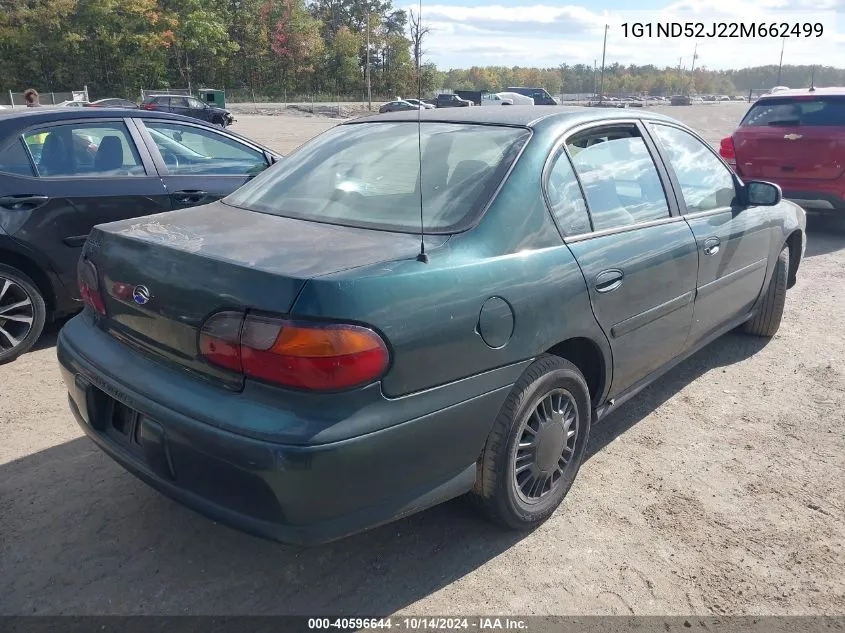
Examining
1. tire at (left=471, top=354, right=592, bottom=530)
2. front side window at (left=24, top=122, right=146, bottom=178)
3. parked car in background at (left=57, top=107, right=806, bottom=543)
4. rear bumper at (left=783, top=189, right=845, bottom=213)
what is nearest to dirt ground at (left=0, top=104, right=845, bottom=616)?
tire at (left=471, top=354, right=592, bottom=530)

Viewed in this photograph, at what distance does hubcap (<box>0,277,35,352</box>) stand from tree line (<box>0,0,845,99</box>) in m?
40.1

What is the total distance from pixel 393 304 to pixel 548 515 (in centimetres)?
131

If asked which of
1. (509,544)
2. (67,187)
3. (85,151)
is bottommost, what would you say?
(509,544)

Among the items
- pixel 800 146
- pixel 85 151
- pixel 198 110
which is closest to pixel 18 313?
pixel 85 151

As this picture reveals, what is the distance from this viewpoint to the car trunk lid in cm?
208

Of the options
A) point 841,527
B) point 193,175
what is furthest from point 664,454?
point 193,175

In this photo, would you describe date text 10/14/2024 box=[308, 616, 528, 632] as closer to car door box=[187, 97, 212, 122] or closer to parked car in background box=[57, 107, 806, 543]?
parked car in background box=[57, 107, 806, 543]

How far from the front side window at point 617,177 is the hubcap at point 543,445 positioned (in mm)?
787

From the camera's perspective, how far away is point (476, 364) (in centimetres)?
229

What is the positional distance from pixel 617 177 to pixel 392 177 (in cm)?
108

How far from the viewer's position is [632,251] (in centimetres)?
304

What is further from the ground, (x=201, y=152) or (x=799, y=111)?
(x=799, y=111)

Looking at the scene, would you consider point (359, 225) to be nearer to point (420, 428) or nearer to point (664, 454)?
point (420, 428)

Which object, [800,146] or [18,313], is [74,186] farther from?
[800,146]
